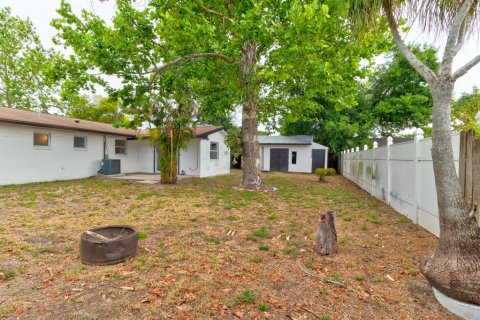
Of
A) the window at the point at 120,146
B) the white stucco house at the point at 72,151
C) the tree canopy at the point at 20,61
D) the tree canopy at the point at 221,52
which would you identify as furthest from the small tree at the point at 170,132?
the tree canopy at the point at 20,61

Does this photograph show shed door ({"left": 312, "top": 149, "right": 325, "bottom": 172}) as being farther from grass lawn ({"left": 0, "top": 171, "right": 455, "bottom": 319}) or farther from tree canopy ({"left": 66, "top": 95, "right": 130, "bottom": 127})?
tree canopy ({"left": 66, "top": 95, "right": 130, "bottom": 127})

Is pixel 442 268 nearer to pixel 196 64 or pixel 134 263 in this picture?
pixel 134 263

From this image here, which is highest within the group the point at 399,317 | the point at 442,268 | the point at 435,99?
the point at 435,99

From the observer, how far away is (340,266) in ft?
10.8

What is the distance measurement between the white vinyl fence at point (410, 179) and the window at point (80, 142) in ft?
45.2

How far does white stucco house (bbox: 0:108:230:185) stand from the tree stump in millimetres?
10916

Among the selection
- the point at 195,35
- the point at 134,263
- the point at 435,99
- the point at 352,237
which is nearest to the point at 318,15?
the point at 195,35

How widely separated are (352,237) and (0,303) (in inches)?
186

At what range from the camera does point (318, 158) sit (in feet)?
66.8

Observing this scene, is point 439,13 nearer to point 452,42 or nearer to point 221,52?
point 452,42

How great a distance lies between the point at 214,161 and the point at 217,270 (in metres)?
13.5

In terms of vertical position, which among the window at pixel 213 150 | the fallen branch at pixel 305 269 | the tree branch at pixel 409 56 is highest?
the tree branch at pixel 409 56

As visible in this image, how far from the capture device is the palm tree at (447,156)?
236cm

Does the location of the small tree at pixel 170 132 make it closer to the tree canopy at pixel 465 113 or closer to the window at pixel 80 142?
the window at pixel 80 142
